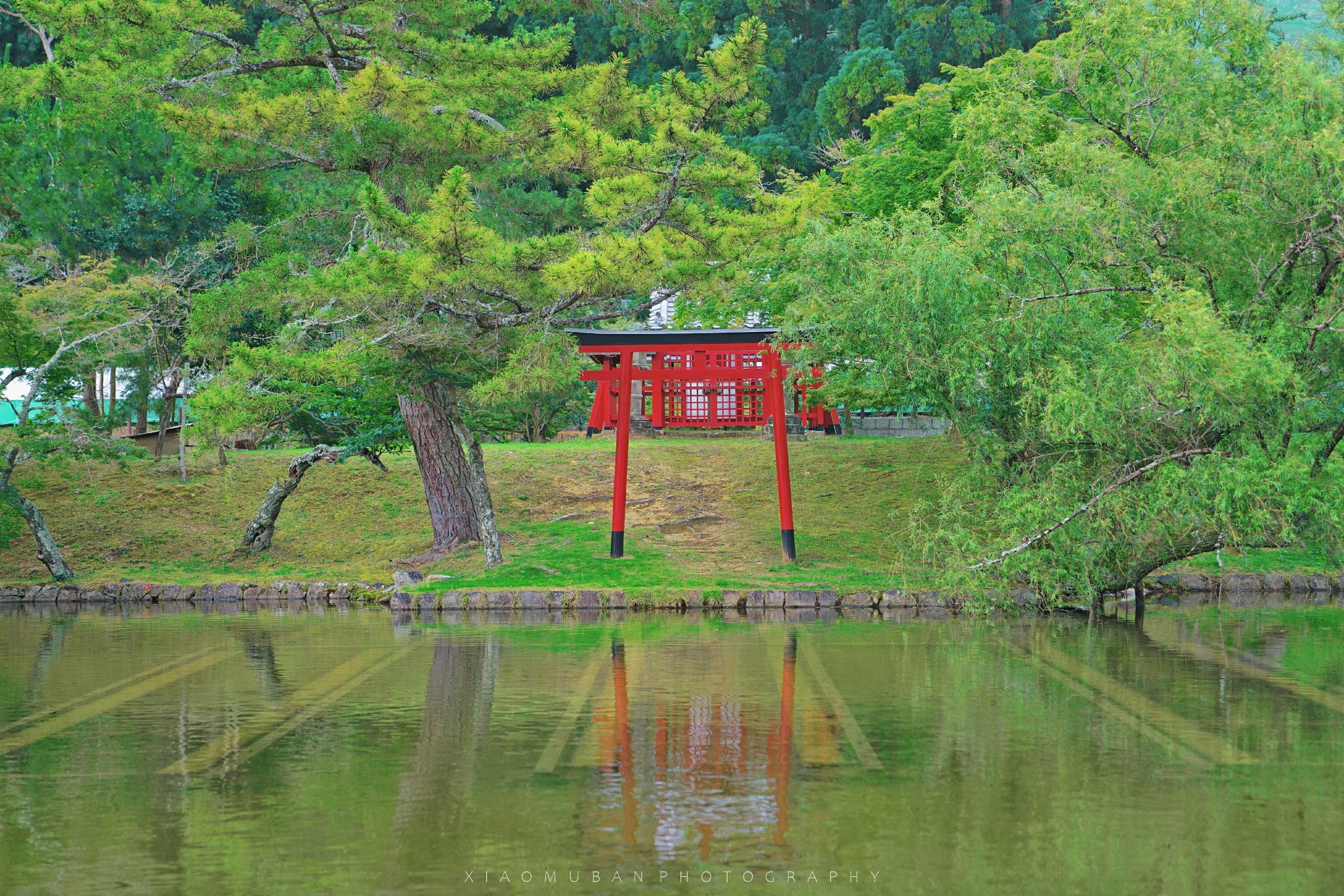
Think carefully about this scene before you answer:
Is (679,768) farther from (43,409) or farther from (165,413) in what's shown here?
(165,413)

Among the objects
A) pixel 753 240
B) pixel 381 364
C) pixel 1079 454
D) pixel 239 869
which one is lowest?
pixel 239 869

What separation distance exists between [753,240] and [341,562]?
36.6 ft

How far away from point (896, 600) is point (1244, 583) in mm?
7285

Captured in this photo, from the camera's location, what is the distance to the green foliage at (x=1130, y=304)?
16828 mm

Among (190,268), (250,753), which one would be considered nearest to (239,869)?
(250,753)

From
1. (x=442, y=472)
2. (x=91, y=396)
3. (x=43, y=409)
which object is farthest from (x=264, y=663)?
(x=91, y=396)

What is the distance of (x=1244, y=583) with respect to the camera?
25.9 m

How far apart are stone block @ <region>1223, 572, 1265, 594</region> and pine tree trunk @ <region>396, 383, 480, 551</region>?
47.8 feet

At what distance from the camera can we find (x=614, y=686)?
13430 mm

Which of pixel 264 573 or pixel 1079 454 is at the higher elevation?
pixel 1079 454

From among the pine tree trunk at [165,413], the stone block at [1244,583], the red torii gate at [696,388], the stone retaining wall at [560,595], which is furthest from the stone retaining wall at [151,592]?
the stone block at [1244,583]

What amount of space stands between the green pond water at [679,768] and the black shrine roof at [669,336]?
1583 cm

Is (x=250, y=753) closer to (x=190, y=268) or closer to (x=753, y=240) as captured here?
(x=753, y=240)

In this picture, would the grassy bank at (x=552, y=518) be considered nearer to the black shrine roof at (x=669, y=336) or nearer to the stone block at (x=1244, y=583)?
the stone block at (x=1244, y=583)
